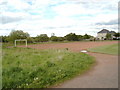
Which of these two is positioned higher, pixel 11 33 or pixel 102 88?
pixel 11 33

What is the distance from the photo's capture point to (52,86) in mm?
4488

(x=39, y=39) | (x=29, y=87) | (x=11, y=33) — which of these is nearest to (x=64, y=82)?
(x=29, y=87)

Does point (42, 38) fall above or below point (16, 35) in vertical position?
below

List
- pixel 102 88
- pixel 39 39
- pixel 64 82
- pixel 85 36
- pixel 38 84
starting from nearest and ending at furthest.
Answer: pixel 102 88, pixel 38 84, pixel 64 82, pixel 39 39, pixel 85 36

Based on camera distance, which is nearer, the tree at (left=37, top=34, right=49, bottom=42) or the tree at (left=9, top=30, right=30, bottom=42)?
the tree at (left=9, top=30, right=30, bottom=42)

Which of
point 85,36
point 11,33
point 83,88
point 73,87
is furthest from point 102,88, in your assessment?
point 85,36

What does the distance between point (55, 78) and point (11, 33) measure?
39.3 metres

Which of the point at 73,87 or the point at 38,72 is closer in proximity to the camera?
the point at 73,87

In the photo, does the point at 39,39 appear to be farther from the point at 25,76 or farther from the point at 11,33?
the point at 25,76

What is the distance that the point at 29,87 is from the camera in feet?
14.0

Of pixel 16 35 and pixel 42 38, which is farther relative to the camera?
pixel 42 38

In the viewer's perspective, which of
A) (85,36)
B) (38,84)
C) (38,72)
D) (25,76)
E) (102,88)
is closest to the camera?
(102,88)

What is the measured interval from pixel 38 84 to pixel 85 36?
68253mm

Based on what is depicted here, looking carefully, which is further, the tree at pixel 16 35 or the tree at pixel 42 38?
the tree at pixel 42 38
